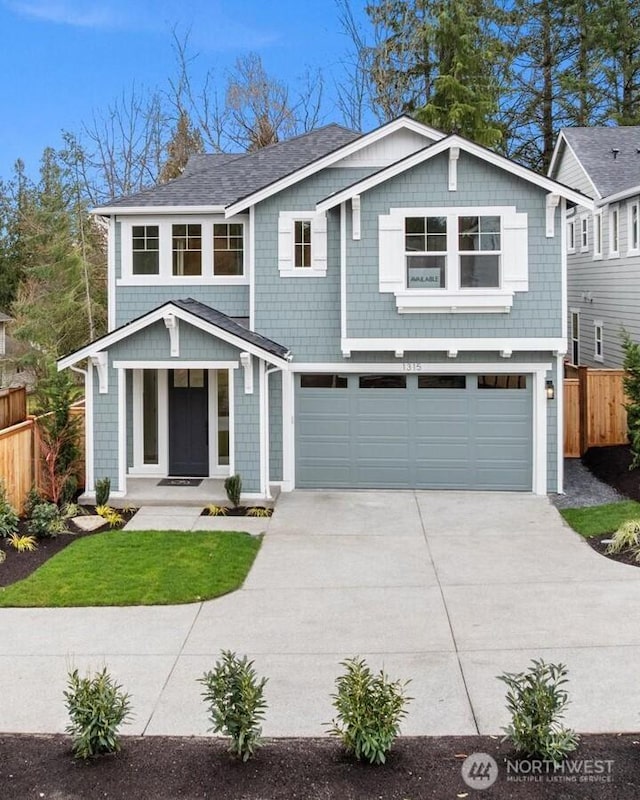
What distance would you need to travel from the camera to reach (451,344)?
14.2 metres

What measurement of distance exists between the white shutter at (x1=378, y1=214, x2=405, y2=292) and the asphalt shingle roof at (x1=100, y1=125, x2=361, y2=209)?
2182 mm

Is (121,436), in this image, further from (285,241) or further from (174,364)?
(285,241)

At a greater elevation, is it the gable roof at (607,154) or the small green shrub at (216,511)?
the gable roof at (607,154)

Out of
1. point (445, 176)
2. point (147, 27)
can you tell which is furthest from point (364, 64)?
point (445, 176)

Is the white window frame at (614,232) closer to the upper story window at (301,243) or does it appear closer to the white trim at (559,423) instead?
the white trim at (559,423)

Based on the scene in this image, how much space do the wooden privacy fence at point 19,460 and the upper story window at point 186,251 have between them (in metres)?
4.13

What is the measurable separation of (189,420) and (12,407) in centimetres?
336

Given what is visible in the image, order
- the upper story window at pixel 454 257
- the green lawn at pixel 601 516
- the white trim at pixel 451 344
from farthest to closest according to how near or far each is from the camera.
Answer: the white trim at pixel 451 344 < the upper story window at pixel 454 257 < the green lawn at pixel 601 516

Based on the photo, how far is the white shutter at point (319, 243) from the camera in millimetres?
14672

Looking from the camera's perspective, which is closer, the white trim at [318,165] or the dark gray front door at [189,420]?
the white trim at [318,165]

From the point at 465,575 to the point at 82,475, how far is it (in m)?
7.97

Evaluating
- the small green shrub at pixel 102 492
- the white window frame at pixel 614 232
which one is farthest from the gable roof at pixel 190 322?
the white window frame at pixel 614 232

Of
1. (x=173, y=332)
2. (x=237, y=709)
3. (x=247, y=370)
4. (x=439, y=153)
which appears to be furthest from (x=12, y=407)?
(x=237, y=709)

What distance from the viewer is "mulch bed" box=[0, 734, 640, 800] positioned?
496cm
